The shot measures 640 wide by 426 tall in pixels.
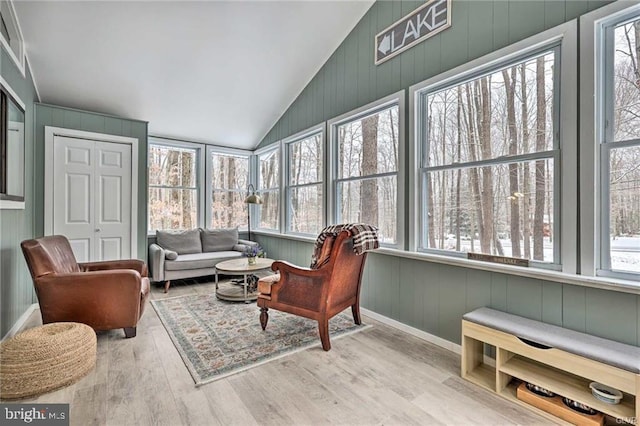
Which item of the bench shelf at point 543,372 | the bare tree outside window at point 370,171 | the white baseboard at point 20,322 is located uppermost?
the bare tree outside window at point 370,171

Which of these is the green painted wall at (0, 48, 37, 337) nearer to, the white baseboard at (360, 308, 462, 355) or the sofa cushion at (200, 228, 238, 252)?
the sofa cushion at (200, 228, 238, 252)

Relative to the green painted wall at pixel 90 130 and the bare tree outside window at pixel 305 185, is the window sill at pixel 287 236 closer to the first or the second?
the bare tree outside window at pixel 305 185

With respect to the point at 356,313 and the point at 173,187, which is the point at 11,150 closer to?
the point at 173,187

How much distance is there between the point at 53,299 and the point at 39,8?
9.03 ft

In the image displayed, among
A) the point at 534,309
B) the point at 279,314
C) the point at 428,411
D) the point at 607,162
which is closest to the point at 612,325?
the point at 534,309

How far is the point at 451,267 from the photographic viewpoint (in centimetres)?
266

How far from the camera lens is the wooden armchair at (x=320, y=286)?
8.48 ft

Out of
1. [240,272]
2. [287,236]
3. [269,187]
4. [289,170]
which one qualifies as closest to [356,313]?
[240,272]

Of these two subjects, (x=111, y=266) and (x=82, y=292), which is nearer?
(x=82, y=292)

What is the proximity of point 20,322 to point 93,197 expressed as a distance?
5.66 ft

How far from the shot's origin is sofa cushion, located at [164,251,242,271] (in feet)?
14.6

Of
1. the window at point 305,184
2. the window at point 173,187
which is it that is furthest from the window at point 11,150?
the window at point 305,184

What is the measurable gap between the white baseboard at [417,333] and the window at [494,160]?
0.78 meters

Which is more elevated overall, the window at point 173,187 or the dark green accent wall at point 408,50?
the dark green accent wall at point 408,50
